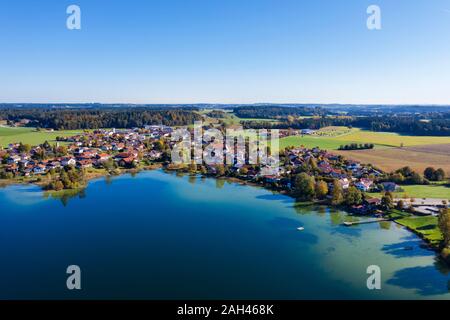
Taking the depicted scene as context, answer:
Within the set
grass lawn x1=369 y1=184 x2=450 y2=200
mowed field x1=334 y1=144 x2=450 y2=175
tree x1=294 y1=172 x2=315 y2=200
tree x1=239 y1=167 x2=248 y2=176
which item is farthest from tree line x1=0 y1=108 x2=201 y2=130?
grass lawn x1=369 y1=184 x2=450 y2=200

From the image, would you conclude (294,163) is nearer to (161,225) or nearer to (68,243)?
(161,225)

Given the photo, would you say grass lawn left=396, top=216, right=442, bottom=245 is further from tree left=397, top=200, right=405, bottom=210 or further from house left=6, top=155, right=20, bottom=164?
house left=6, top=155, right=20, bottom=164

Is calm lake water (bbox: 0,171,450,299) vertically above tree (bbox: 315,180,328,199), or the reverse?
tree (bbox: 315,180,328,199)

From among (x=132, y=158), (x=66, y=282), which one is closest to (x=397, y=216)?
(x=66, y=282)

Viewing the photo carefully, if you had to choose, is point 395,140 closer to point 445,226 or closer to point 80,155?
point 445,226

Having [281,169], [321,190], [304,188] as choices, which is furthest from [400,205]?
[281,169]

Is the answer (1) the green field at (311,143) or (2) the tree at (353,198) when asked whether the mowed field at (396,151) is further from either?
(2) the tree at (353,198)

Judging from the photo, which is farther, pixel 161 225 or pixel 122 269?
pixel 161 225
